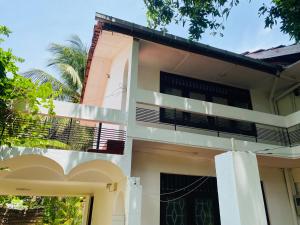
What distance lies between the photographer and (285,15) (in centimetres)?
599

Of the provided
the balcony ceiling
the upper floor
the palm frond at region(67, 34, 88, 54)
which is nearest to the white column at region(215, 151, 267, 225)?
the upper floor

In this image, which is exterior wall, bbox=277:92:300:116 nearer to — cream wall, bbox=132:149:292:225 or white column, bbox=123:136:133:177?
cream wall, bbox=132:149:292:225

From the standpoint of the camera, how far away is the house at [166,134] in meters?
6.48

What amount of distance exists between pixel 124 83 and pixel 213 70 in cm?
355

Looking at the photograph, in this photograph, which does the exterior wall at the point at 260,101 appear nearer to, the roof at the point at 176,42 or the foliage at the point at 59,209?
the roof at the point at 176,42

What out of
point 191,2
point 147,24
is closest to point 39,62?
point 147,24

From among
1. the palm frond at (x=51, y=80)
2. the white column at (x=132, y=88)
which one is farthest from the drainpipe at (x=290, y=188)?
the palm frond at (x=51, y=80)

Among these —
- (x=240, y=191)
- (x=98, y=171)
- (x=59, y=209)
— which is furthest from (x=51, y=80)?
(x=240, y=191)

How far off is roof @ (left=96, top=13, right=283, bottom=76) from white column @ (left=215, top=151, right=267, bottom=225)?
16.9 ft

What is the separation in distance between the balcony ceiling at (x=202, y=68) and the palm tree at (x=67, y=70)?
8.85 m

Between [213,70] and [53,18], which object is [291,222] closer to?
[213,70]

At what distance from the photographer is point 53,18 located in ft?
26.6

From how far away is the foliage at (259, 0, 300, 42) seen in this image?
18.6ft

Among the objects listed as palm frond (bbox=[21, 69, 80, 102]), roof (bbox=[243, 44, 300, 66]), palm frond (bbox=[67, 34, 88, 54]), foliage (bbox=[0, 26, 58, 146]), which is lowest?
foliage (bbox=[0, 26, 58, 146])
